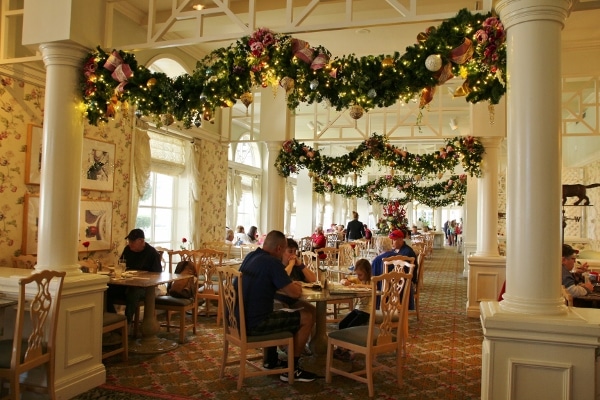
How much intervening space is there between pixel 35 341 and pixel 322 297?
7.59 feet

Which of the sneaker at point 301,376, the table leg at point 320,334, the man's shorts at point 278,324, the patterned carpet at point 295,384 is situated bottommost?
the patterned carpet at point 295,384

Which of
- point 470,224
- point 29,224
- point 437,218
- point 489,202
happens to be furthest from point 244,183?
point 437,218

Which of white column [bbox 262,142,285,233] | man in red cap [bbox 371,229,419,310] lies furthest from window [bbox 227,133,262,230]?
man in red cap [bbox 371,229,419,310]

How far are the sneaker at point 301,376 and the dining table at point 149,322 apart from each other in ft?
5.05

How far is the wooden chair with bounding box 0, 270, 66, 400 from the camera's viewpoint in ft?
10.6

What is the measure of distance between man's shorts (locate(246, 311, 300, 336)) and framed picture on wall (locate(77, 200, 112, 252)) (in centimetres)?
344

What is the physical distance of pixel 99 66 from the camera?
427 centimetres

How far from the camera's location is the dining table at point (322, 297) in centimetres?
443

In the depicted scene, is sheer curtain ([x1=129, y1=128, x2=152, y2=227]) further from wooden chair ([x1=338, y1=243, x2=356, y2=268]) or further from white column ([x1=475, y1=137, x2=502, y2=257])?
white column ([x1=475, y1=137, x2=502, y2=257])

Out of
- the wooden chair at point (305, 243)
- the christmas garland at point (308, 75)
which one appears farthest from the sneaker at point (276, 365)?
the wooden chair at point (305, 243)

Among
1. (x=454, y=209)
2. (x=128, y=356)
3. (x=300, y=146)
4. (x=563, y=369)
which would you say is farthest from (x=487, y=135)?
(x=454, y=209)

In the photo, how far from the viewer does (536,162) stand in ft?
9.46

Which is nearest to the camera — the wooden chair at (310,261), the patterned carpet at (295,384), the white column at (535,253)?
the white column at (535,253)

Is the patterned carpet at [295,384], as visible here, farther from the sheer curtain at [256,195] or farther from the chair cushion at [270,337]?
the sheer curtain at [256,195]
